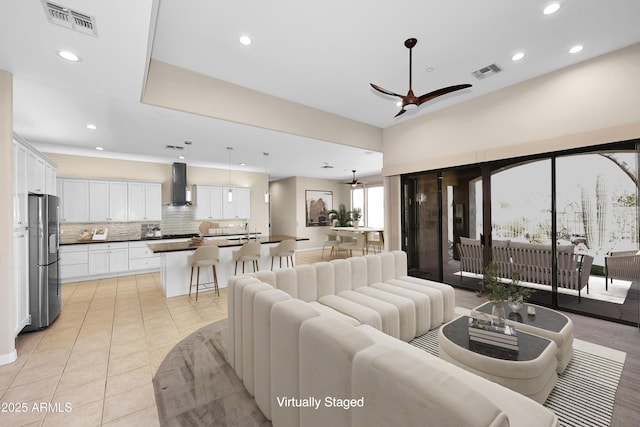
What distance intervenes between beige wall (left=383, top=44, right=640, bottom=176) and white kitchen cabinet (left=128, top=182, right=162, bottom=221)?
20.5ft

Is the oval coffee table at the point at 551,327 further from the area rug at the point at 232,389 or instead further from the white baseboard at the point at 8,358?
the white baseboard at the point at 8,358

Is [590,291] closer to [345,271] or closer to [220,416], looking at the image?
[345,271]

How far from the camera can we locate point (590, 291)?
12.9 ft

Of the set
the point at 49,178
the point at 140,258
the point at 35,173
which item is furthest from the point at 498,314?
the point at 140,258

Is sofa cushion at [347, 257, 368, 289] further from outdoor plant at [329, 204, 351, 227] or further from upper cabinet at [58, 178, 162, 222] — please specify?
outdoor plant at [329, 204, 351, 227]

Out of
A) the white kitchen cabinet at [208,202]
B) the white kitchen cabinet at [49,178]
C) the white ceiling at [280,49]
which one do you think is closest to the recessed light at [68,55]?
the white ceiling at [280,49]

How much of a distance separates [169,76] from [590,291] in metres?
6.63

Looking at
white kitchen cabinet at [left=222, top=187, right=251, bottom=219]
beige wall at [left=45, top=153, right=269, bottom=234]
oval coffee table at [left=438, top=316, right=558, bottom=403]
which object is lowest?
oval coffee table at [left=438, top=316, right=558, bottom=403]

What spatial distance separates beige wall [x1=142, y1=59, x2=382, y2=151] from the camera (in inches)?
133

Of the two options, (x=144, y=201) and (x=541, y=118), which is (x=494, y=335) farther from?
(x=144, y=201)

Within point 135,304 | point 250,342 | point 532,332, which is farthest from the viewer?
point 135,304

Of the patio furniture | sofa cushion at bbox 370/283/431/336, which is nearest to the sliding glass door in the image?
the patio furniture

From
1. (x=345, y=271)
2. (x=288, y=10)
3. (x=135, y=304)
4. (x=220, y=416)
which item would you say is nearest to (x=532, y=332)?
(x=345, y=271)

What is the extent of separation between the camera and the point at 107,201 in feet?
20.6
